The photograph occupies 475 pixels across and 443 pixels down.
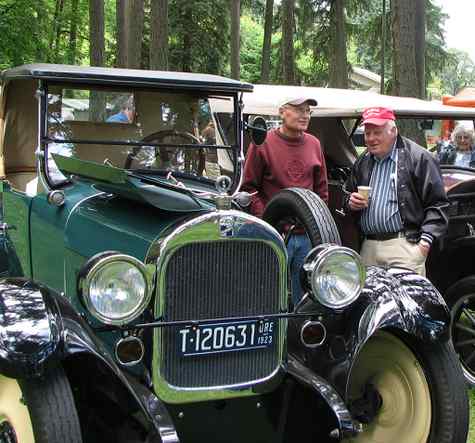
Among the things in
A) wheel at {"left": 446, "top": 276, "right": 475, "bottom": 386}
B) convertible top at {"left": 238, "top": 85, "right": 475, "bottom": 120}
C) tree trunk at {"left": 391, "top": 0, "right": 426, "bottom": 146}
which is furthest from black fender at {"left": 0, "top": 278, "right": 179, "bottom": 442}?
tree trunk at {"left": 391, "top": 0, "right": 426, "bottom": 146}

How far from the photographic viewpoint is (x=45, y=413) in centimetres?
229

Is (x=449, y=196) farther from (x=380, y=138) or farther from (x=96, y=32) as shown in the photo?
A: (x=96, y=32)

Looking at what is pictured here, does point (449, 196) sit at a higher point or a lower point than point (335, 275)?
higher

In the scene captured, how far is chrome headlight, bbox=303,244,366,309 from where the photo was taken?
290cm

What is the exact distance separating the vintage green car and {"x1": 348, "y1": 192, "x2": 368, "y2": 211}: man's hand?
0.54 m

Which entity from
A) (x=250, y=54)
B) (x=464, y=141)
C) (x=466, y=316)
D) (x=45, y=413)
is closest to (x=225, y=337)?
(x=45, y=413)

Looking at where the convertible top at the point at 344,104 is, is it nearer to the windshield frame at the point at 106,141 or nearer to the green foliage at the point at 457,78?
the windshield frame at the point at 106,141

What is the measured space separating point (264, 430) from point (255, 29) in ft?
154

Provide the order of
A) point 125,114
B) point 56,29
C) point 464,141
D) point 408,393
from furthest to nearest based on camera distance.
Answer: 1. point 56,29
2. point 464,141
3. point 125,114
4. point 408,393

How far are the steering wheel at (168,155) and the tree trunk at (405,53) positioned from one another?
14.8 feet

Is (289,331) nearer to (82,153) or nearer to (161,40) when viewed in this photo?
(82,153)

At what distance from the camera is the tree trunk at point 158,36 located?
11.9m

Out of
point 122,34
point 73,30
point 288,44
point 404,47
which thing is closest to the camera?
point 404,47

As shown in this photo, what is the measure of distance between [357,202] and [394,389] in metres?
1.28
